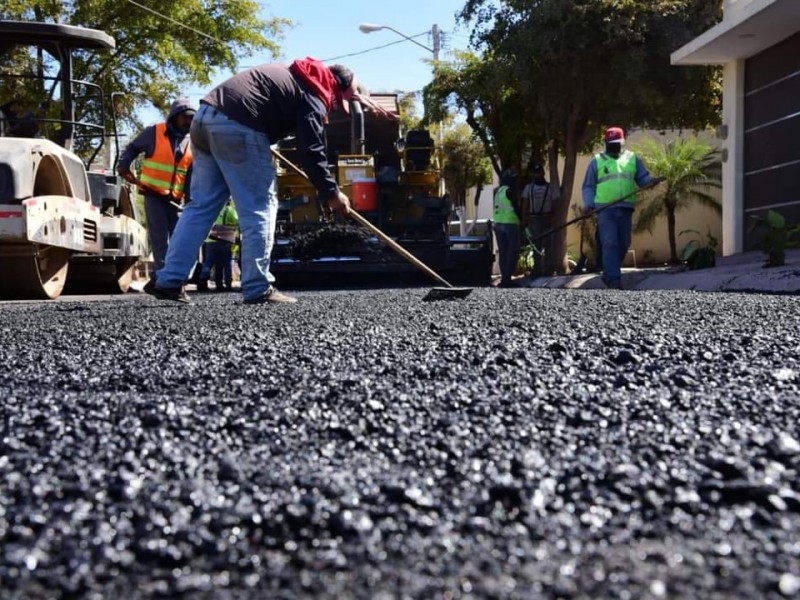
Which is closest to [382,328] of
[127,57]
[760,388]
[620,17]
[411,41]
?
[760,388]

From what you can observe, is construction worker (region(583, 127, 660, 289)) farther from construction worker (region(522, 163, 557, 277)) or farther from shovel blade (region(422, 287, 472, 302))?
construction worker (region(522, 163, 557, 277))

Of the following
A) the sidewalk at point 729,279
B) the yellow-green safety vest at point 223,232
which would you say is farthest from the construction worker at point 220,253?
the sidewalk at point 729,279

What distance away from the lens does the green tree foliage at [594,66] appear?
13.0 m

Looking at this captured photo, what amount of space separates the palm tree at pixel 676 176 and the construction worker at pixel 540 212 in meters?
4.00

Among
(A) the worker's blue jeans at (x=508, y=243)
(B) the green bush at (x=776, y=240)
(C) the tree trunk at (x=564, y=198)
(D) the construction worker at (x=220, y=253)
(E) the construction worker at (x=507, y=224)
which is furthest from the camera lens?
(C) the tree trunk at (x=564, y=198)

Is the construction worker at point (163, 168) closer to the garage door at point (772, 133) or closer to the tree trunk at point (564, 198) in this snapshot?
the garage door at point (772, 133)

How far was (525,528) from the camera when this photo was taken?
1316mm

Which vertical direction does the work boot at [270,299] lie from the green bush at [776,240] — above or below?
below

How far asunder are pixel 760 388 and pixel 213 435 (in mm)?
1372

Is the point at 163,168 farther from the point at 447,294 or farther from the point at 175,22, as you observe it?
the point at 175,22

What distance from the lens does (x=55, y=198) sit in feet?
22.7

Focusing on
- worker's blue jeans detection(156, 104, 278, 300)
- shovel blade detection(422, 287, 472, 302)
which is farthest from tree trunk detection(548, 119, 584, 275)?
worker's blue jeans detection(156, 104, 278, 300)

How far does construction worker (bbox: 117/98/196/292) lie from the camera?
23.7ft

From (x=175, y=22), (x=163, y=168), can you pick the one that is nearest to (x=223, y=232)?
(x=163, y=168)
